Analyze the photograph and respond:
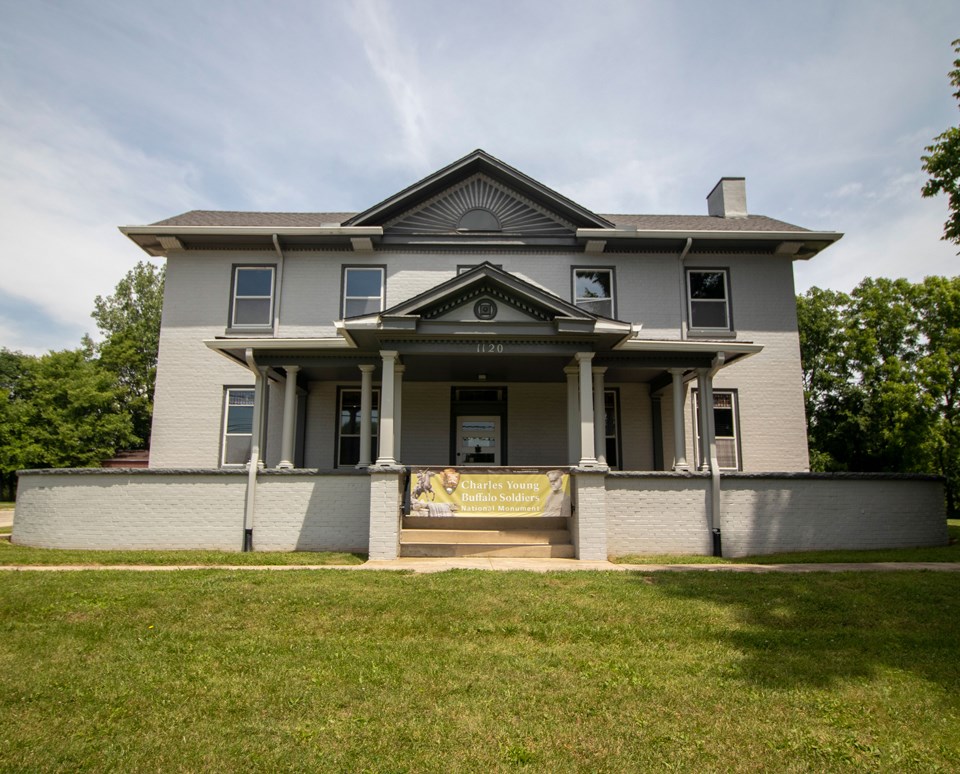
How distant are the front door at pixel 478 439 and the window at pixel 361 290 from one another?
145 inches

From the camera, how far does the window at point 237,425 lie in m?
15.7

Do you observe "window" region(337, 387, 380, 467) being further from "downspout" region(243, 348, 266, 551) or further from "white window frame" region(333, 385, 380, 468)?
"downspout" region(243, 348, 266, 551)

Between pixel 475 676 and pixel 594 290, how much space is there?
41.4 feet

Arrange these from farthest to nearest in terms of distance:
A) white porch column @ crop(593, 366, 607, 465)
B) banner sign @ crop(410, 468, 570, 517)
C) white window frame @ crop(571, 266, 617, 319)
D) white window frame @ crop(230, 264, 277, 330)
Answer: white window frame @ crop(571, 266, 617, 319), white window frame @ crop(230, 264, 277, 330), white porch column @ crop(593, 366, 607, 465), banner sign @ crop(410, 468, 570, 517)

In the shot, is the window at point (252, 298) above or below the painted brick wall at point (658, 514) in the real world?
above

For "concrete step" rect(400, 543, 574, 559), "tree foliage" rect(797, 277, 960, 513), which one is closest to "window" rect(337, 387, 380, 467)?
"concrete step" rect(400, 543, 574, 559)

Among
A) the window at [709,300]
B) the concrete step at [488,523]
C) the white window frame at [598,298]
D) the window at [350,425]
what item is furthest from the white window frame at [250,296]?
the window at [709,300]

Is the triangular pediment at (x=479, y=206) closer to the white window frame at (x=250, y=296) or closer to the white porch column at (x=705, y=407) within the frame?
the white window frame at (x=250, y=296)

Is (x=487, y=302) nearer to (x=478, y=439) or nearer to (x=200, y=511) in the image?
(x=478, y=439)

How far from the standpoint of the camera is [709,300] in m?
16.5

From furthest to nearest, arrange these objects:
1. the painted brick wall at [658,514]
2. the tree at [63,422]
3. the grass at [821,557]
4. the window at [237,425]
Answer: the tree at [63,422], the window at [237,425], the painted brick wall at [658,514], the grass at [821,557]

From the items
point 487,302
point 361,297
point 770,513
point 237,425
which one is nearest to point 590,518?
point 770,513

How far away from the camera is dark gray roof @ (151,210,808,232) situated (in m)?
16.8

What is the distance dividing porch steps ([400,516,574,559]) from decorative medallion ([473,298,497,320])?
3824 millimetres
